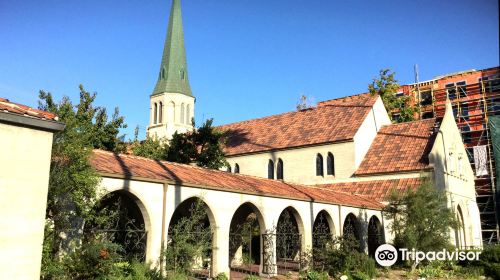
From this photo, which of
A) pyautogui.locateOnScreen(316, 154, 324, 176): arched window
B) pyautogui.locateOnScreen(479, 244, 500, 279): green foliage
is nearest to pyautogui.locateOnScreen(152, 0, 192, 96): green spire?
pyautogui.locateOnScreen(316, 154, 324, 176): arched window

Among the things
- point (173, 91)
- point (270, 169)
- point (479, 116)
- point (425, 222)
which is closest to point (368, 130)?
point (270, 169)

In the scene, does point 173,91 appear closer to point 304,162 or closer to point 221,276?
point 304,162

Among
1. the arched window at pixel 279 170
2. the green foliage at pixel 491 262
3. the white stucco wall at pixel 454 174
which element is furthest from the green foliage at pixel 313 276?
the arched window at pixel 279 170

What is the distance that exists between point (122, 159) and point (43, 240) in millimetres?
5475

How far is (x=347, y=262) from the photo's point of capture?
18.3 m

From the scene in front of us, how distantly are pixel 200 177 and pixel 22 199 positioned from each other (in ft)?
26.7

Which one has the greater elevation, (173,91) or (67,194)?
(173,91)

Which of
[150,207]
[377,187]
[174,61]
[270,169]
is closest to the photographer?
[150,207]

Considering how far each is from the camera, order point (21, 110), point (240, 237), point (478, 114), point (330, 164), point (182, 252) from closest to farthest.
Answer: point (21, 110) < point (182, 252) < point (240, 237) < point (330, 164) < point (478, 114)

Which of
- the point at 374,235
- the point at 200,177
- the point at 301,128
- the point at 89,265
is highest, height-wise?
the point at 301,128

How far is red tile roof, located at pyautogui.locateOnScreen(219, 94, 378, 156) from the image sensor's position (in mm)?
33125

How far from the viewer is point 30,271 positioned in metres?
9.65

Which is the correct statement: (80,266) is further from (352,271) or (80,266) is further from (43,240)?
(352,271)

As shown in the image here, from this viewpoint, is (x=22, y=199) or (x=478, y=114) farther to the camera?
(x=478, y=114)
